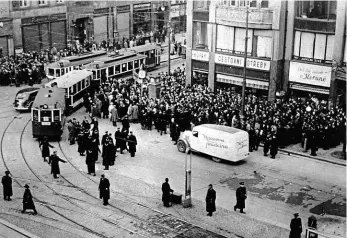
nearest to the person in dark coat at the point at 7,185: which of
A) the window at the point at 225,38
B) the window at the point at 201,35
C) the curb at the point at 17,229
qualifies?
the curb at the point at 17,229

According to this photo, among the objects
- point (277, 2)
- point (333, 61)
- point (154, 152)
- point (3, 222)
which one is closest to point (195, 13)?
point (277, 2)

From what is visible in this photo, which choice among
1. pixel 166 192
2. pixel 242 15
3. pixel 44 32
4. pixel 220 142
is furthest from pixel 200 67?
pixel 44 32

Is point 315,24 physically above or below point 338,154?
above

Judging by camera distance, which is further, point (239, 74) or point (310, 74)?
point (239, 74)

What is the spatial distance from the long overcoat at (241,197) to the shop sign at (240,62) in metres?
18.6

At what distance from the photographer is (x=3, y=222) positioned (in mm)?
22594

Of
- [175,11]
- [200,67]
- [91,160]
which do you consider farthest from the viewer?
[175,11]

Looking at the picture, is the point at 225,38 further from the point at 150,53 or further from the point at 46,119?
the point at 46,119

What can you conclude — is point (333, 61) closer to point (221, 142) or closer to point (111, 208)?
point (221, 142)

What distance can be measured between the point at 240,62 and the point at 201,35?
4814 millimetres

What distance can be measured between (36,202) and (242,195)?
8680 mm

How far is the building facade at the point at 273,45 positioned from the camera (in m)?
37.7

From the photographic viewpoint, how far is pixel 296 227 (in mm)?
21188

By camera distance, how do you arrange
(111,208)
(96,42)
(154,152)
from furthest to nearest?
(96,42)
(154,152)
(111,208)
